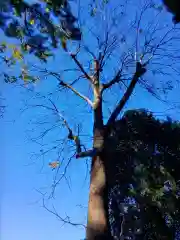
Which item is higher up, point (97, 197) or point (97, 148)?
point (97, 148)

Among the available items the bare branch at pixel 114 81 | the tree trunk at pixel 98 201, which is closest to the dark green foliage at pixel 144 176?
the bare branch at pixel 114 81

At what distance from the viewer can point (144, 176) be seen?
12234 mm

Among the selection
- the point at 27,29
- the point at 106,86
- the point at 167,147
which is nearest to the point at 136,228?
the point at 167,147

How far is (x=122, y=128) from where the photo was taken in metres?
13.1

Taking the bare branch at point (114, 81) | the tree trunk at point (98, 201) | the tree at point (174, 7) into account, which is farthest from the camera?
the bare branch at point (114, 81)

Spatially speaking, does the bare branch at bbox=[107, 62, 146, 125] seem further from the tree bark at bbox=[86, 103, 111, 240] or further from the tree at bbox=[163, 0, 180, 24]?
the tree at bbox=[163, 0, 180, 24]

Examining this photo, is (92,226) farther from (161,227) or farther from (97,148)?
(161,227)

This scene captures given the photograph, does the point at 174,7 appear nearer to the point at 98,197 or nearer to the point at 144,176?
the point at 98,197

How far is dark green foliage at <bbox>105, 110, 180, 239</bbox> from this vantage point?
12.1 meters

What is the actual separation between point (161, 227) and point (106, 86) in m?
7.69

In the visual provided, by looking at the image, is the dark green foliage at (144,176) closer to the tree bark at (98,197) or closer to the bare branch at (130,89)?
the bare branch at (130,89)

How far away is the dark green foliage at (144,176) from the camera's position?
12133 millimetres

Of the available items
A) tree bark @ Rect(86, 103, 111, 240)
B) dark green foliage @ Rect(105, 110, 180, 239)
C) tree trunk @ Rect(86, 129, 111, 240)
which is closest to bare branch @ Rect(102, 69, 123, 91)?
tree bark @ Rect(86, 103, 111, 240)

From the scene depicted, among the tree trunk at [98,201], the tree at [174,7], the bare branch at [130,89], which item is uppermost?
the bare branch at [130,89]
